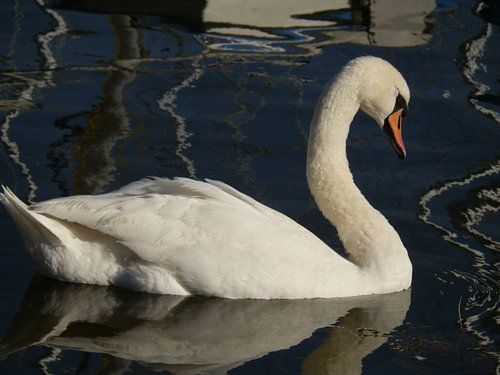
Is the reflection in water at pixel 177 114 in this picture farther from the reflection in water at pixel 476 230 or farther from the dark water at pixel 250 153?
the reflection in water at pixel 476 230

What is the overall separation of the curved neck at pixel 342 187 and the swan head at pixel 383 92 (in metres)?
0.07

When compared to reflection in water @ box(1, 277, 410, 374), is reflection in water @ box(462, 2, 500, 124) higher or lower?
higher

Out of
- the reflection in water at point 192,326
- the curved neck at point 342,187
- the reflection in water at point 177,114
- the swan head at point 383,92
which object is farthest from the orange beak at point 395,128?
the reflection in water at point 177,114

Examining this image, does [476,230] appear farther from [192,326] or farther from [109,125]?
[109,125]

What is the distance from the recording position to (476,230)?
865 centimetres

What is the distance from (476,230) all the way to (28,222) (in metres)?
3.13

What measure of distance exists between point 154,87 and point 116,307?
14.6 feet

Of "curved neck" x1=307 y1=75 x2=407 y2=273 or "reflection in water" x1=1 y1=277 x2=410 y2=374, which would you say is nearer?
"reflection in water" x1=1 y1=277 x2=410 y2=374

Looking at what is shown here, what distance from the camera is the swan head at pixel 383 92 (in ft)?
25.5

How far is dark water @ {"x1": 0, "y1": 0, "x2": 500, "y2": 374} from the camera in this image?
22.3 feet

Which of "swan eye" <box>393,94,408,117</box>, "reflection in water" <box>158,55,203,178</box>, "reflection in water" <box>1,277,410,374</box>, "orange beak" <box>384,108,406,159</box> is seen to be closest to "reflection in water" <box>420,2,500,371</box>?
"reflection in water" <box>1,277,410,374</box>

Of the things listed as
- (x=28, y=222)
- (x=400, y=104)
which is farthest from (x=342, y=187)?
(x=28, y=222)

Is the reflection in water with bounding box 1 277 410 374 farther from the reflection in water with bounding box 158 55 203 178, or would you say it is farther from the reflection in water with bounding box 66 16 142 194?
the reflection in water with bounding box 158 55 203 178

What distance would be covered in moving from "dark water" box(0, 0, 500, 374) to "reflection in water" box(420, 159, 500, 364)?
2 cm
